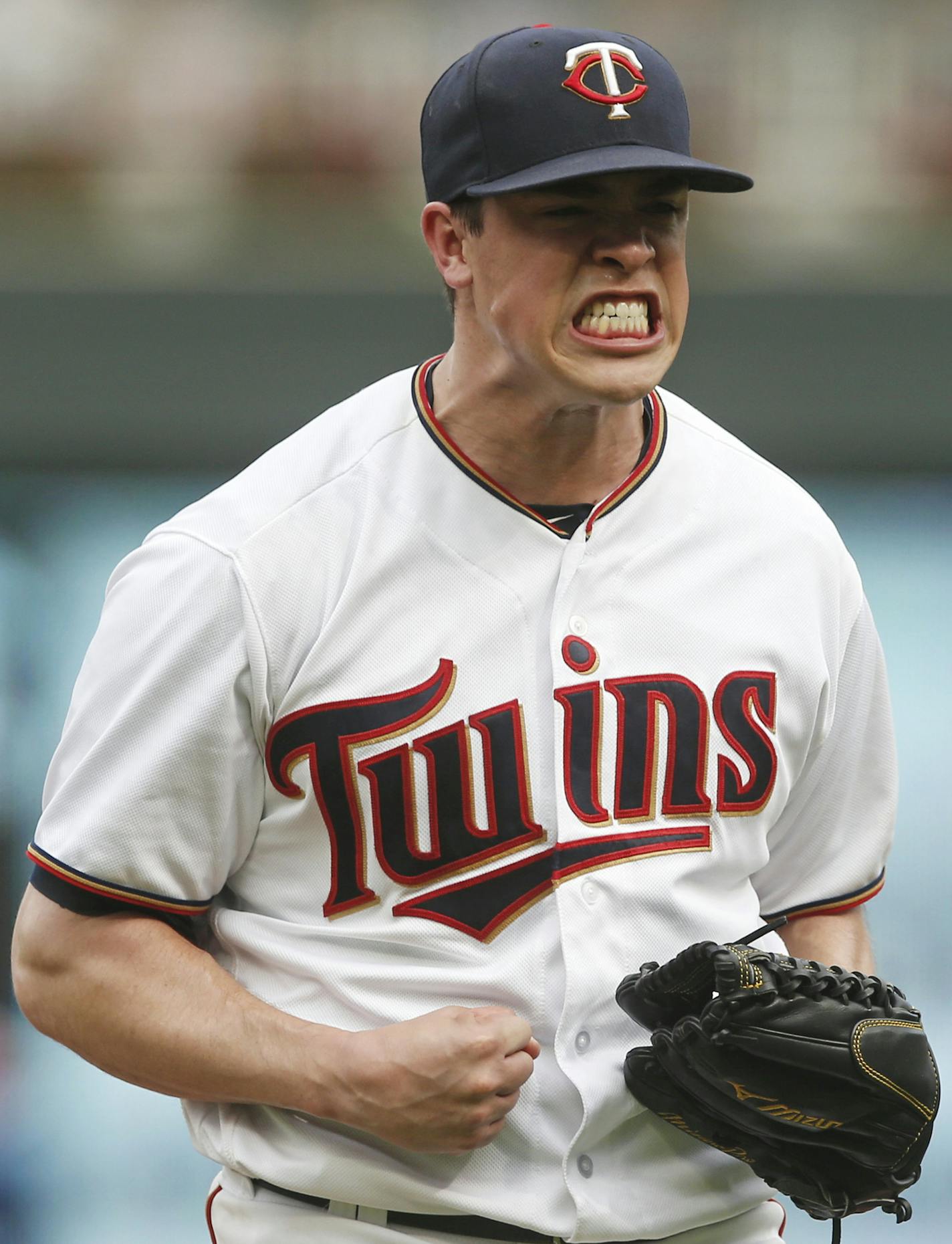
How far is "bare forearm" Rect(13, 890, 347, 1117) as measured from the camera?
1762 millimetres

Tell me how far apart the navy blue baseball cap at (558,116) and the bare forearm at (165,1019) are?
796 mm

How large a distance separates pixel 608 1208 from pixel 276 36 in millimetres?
4024

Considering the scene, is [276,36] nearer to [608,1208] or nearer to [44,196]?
[44,196]

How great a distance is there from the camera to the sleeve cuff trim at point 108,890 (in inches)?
70.7

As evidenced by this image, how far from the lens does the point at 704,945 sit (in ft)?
5.57

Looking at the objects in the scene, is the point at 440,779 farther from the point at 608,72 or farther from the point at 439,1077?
the point at 608,72

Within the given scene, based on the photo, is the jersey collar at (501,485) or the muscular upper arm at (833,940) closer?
the jersey collar at (501,485)

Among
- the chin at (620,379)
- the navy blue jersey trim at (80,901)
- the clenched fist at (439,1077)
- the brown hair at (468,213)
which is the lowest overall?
the clenched fist at (439,1077)

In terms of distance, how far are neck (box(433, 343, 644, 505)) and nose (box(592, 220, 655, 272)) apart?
0.15 m

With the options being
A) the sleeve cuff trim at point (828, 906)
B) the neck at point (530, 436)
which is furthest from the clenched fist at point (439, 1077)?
the neck at point (530, 436)

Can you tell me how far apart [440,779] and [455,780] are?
0.05ft

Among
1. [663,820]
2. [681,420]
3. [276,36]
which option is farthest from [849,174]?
[663,820]

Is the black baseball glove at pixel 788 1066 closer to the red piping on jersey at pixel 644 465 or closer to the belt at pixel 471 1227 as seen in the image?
the belt at pixel 471 1227

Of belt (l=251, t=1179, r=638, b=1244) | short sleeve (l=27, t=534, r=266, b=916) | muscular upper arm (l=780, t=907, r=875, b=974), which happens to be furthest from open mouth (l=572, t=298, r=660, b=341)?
belt (l=251, t=1179, r=638, b=1244)
